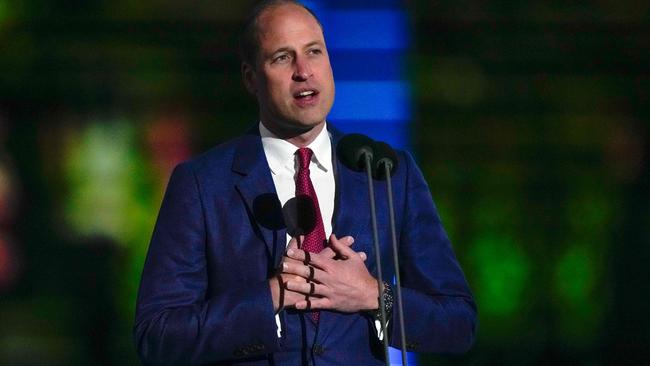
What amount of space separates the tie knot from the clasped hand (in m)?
0.20

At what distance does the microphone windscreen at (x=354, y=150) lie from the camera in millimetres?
2166

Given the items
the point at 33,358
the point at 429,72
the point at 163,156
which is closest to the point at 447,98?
the point at 429,72

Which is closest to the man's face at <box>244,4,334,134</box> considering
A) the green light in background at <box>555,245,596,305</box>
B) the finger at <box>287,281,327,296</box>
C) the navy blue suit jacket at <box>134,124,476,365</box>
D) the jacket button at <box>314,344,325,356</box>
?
the navy blue suit jacket at <box>134,124,476,365</box>

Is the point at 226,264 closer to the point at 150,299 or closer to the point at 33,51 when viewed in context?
the point at 150,299

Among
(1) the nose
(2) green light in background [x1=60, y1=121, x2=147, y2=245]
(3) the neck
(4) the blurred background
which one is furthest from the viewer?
(2) green light in background [x1=60, y1=121, x2=147, y2=245]

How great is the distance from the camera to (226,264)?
2.42 metres

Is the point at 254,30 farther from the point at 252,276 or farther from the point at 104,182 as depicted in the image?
the point at 104,182

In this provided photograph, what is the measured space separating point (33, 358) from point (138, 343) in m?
2.56

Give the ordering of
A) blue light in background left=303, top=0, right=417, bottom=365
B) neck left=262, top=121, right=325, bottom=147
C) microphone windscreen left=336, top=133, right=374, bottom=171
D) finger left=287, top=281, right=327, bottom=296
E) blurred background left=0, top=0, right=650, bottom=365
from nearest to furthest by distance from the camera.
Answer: microphone windscreen left=336, top=133, right=374, bottom=171
finger left=287, top=281, right=327, bottom=296
neck left=262, top=121, right=325, bottom=147
blue light in background left=303, top=0, right=417, bottom=365
blurred background left=0, top=0, right=650, bottom=365

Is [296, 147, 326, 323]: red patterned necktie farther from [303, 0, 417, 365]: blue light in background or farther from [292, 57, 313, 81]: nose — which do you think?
[303, 0, 417, 365]: blue light in background

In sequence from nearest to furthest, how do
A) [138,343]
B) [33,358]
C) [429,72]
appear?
[138,343], [429,72], [33,358]

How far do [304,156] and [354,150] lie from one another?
34 centimetres

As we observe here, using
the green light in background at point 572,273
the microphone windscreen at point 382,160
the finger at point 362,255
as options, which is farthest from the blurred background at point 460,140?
the microphone windscreen at point 382,160

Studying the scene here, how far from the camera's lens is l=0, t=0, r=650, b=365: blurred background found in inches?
179
